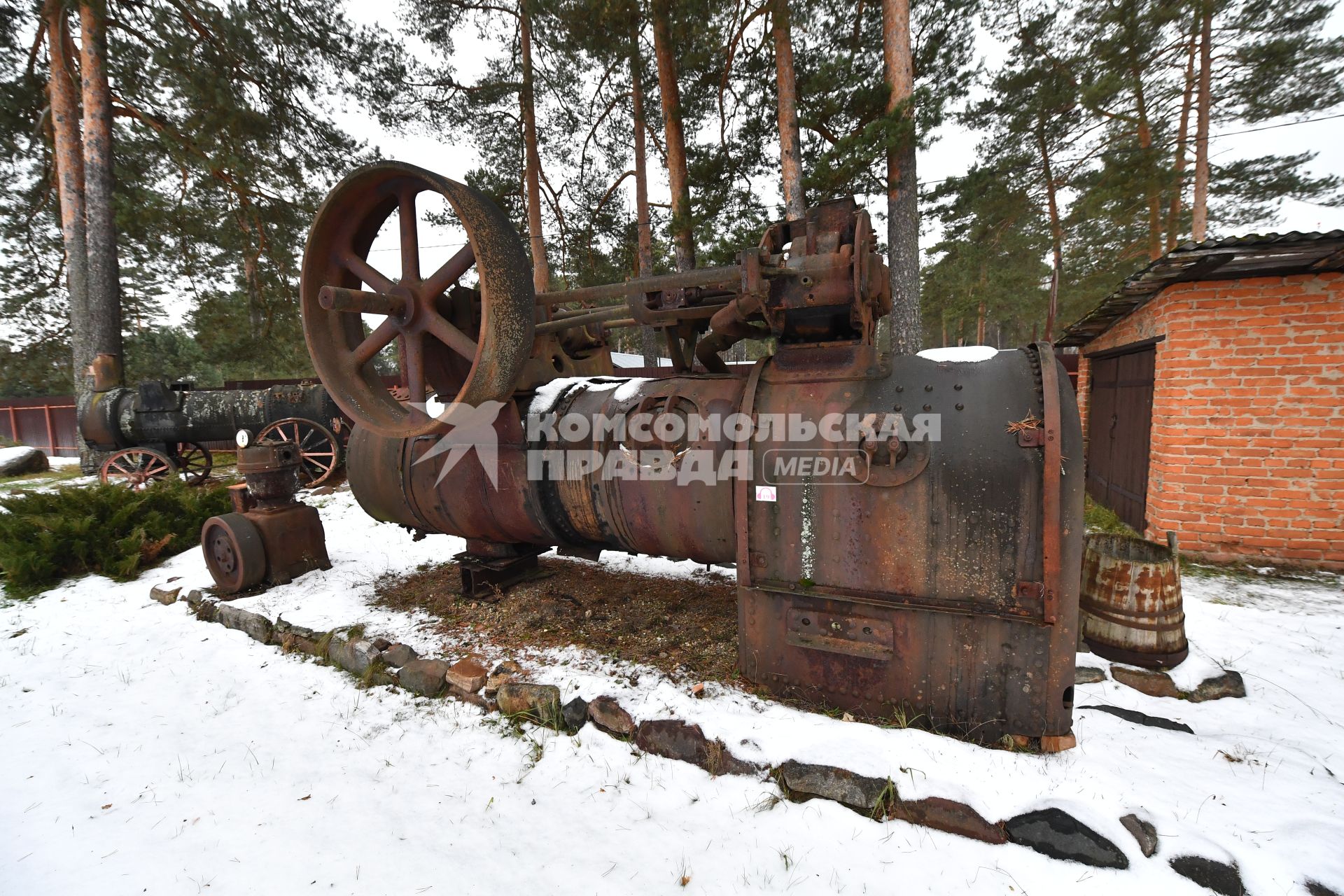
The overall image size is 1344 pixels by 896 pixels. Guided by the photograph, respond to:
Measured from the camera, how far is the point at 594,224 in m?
13.7

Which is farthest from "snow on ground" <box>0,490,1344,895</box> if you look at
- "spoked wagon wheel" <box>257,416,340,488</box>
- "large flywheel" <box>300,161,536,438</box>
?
"spoked wagon wheel" <box>257,416,340,488</box>

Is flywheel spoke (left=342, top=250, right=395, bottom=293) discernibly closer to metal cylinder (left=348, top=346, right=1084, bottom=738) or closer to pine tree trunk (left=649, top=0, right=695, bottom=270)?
metal cylinder (left=348, top=346, right=1084, bottom=738)

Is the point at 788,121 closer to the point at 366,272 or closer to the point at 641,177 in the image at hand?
the point at 641,177

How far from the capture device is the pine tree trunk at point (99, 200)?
9.25 m

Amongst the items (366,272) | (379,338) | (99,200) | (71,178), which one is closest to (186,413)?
(99,200)

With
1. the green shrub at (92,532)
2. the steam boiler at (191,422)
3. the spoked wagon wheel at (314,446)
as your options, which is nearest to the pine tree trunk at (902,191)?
the green shrub at (92,532)

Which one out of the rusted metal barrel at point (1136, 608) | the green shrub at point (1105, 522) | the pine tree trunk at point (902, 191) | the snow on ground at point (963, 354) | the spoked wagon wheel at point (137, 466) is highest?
the pine tree trunk at point (902, 191)

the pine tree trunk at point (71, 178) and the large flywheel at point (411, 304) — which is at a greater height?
the pine tree trunk at point (71, 178)

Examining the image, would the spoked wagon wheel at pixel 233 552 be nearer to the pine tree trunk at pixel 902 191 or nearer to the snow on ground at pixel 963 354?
the snow on ground at pixel 963 354

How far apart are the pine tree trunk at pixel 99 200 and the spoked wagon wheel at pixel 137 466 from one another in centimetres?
197

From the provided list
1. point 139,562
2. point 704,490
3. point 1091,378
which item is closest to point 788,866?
point 704,490

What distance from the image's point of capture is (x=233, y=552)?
442cm

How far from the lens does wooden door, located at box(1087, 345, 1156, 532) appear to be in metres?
5.72

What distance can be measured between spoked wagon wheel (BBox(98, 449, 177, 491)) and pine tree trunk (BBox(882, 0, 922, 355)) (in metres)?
11.4
